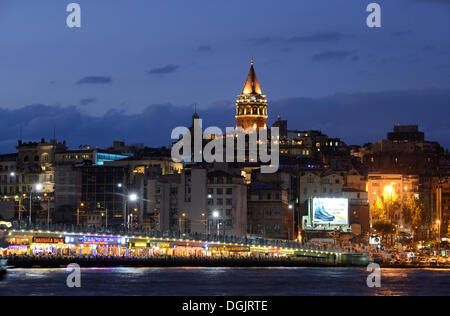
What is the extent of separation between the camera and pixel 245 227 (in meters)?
159

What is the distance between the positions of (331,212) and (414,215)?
19.5 m

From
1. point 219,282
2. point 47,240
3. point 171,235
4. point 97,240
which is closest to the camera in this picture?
point 219,282

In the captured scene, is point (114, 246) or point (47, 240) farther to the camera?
point (114, 246)

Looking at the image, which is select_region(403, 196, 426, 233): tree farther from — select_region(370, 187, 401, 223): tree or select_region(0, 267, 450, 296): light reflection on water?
select_region(0, 267, 450, 296): light reflection on water

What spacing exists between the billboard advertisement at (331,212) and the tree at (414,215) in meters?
17.3

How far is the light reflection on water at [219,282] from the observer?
10319 centimetres

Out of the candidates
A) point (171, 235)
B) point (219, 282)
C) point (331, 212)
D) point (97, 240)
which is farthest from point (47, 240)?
point (331, 212)

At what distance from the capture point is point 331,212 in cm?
17100

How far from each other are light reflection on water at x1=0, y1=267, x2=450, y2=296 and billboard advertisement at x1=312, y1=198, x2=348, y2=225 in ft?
118
